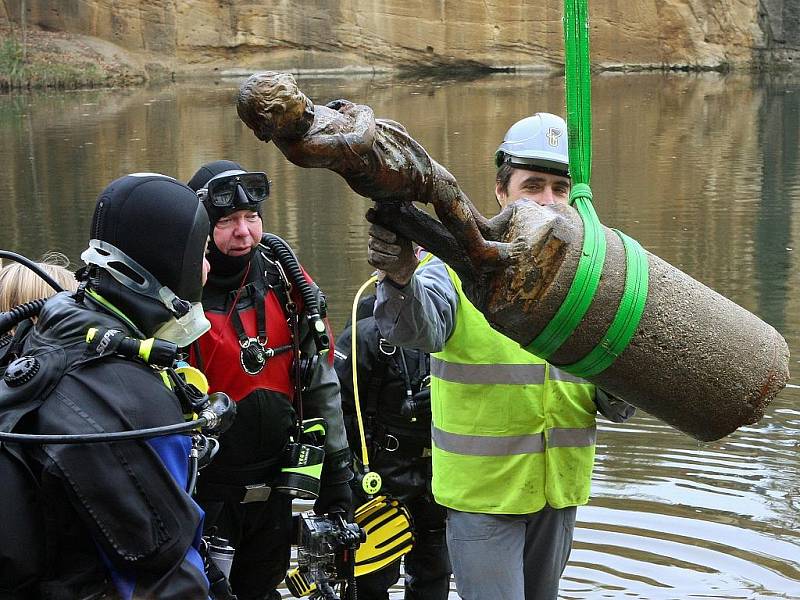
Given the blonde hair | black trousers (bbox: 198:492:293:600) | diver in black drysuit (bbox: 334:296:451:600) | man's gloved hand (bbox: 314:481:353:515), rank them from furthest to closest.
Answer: diver in black drysuit (bbox: 334:296:451:600), man's gloved hand (bbox: 314:481:353:515), black trousers (bbox: 198:492:293:600), the blonde hair

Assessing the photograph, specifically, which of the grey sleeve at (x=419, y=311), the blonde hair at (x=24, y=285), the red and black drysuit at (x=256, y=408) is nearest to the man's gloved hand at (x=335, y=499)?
the red and black drysuit at (x=256, y=408)

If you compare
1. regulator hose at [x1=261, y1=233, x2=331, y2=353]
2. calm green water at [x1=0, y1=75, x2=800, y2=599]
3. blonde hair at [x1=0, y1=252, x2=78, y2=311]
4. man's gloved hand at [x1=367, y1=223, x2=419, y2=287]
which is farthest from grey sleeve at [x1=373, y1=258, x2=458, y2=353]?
calm green water at [x1=0, y1=75, x2=800, y2=599]

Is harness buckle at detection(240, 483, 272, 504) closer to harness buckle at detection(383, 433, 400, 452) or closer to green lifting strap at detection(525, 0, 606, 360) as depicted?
harness buckle at detection(383, 433, 400, 452)

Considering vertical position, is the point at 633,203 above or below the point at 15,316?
below

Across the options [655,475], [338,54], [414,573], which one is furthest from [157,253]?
[338,54]

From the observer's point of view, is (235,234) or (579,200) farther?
(235,234)

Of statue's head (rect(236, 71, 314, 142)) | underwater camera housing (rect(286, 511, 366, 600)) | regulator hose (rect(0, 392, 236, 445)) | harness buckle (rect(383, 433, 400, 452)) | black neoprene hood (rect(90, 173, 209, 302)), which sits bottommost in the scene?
underwater camera housing (rect(286, 511, 366, 600))

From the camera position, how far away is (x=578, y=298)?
9.62 feet

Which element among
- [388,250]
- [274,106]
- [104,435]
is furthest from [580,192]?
[104,435]

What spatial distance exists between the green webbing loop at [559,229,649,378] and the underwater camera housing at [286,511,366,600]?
1.88m

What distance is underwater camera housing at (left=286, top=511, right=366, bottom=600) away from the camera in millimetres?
4633

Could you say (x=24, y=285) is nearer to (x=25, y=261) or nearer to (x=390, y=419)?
(x=25, y=261)

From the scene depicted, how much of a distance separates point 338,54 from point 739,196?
A: 2518 centimetres

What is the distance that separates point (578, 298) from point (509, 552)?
4.31ft
